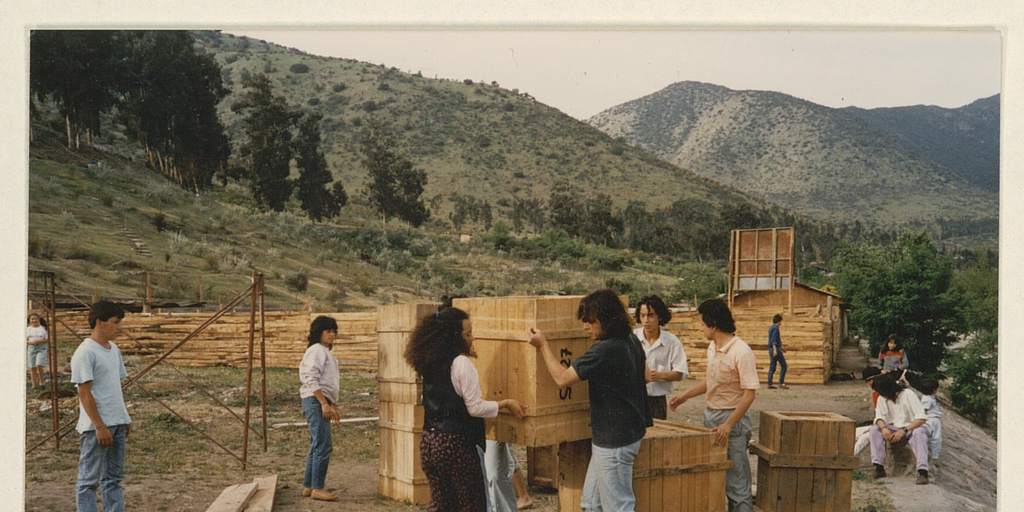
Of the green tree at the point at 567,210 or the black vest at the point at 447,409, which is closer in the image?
the black vest at the point at 447,409

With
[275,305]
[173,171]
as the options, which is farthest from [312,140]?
[275,305]

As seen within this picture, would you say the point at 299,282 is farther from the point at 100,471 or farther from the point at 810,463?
the point at 810,463

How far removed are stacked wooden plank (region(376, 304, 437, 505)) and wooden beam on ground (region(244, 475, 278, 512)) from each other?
1181mm

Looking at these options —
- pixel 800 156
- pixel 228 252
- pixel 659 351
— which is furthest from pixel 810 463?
pixel 800 156

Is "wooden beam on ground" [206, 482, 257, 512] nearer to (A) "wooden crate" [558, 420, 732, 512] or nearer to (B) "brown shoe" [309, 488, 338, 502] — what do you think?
(B) "brown shoe" [309, 488, 338, 502]

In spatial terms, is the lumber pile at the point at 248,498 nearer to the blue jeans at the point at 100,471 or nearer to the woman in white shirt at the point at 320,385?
the woman in white shirt at the point at 320,385

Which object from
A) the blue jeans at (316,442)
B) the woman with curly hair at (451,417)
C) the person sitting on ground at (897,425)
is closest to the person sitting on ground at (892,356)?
the person sitting on ground at (897,425)

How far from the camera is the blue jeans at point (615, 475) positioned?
5711mm

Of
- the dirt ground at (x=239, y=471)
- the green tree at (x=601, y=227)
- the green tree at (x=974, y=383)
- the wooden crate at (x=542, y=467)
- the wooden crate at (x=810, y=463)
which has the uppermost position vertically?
the green tree at (x=601, y=227)

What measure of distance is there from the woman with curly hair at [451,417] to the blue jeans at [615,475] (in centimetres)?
67

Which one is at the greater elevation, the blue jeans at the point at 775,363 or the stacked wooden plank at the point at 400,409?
the stacked wooden plank at the point at 400,409

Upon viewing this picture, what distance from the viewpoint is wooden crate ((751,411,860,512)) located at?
6.94 m

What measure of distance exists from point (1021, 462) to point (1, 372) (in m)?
10.1

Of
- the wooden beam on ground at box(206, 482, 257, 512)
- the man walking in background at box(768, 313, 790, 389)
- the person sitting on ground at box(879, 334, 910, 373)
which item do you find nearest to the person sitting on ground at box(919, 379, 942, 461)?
the person sitting on ground at box(879, 334, 910, 373)
